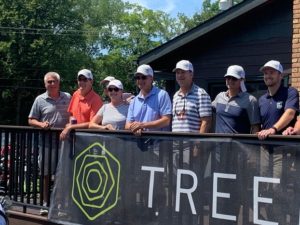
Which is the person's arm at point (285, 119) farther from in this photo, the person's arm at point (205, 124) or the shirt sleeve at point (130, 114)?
the shirt sleeve at point (130, 114)

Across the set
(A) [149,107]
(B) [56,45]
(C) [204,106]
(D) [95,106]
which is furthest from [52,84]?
(B) [56,45]

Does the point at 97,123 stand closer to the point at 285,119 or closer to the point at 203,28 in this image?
the point at 285,119

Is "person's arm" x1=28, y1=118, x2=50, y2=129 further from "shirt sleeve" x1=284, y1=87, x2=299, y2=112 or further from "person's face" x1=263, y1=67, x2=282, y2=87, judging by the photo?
"shirt sleeve" x1=284, y1=87, x2=299, y2=112

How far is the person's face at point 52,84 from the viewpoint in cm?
783

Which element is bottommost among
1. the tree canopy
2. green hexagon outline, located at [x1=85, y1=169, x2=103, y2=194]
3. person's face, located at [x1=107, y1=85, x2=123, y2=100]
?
green hexagon outline, located at [x1=85, y1=169, x2=103, y2=194]

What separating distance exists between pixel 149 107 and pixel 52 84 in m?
1.96

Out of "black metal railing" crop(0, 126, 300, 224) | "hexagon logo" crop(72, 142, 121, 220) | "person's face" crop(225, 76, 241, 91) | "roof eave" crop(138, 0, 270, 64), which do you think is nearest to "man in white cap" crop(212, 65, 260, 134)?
"person's face" crop(225, 76, 241, 91)

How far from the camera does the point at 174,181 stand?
577cm

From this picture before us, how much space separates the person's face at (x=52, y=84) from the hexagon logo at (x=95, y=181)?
139cm

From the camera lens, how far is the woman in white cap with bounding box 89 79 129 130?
22.7ft

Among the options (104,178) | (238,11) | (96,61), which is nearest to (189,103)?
(104,178)

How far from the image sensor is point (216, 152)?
5379 millimetres

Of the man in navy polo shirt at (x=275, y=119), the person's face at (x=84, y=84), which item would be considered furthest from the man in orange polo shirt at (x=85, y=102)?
the man in navy polo shirt at (x=275, y=119)

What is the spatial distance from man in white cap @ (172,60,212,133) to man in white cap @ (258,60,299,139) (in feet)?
2.15
